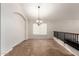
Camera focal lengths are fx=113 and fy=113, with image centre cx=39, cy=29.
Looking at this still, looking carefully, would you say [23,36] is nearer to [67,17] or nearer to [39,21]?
[39,21]

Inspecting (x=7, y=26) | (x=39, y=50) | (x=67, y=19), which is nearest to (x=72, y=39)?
(x=67, y=19)

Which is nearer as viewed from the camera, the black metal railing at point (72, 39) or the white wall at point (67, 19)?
the black metal railing at point (72, 39)

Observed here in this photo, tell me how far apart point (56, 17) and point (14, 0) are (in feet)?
15.7

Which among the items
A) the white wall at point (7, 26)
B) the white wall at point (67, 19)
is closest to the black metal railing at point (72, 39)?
the white wall at point (67, 19)

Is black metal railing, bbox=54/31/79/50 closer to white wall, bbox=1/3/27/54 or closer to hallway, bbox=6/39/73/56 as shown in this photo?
hallway, bbox=6/39/73/56

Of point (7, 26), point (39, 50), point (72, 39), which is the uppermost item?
point (7, 26)

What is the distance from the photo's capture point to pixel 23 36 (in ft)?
25.0

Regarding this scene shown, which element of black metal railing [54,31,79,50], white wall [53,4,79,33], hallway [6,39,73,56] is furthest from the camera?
white wall [53,4,79,33]

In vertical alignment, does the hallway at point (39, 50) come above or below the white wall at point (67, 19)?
below

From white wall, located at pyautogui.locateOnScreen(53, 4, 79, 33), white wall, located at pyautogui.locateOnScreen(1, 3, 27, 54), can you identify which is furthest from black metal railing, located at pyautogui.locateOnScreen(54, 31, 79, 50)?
white wall, located at pyautogui.locateOnScreen(1, 3, 27, 54)

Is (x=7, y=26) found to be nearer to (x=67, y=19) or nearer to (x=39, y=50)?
(x=39, y=50)

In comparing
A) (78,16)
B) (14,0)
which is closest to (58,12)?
(78,16)

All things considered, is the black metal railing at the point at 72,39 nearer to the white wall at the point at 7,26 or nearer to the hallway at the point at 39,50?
the hallway at the point at 39,50

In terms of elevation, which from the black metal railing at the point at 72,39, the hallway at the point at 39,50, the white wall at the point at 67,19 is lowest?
the hallway at the point at 39,50
